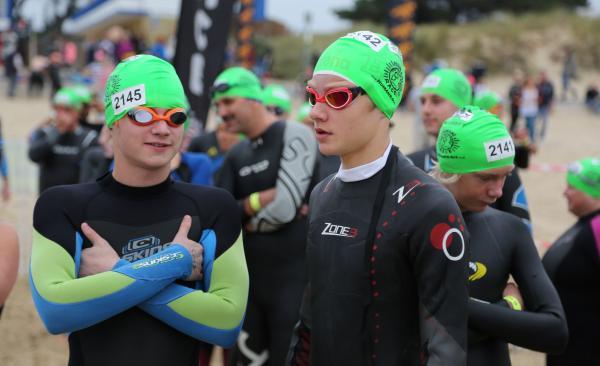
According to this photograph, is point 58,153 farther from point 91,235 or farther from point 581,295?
point 581,295

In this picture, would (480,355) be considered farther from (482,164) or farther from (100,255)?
(100,255)

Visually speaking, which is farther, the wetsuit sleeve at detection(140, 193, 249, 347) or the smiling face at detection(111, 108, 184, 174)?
the smiling face at detection(111, 108, 184, 174)

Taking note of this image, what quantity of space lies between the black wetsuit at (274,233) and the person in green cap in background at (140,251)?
76.8 inches

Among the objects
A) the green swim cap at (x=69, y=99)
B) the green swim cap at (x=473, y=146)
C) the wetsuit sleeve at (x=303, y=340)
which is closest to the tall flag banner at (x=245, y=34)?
the green swim cap at (x=69, y=99)

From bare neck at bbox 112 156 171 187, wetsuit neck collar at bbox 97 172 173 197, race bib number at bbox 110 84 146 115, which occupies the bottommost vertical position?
wetsuit neck collar at bbox 97 172 173 197

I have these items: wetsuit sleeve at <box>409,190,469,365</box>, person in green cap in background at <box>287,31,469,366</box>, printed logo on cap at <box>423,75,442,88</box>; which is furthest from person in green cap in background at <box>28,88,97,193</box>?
wetsuit sleeve at <box>409,190,469,365</box>

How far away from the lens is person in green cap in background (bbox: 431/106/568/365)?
9.86 ft

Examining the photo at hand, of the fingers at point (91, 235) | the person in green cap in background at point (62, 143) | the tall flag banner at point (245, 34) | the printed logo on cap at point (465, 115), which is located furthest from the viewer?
the tall flag banner at point (245, 34)

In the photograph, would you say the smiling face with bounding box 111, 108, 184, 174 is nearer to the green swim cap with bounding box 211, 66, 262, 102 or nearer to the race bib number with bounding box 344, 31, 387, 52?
the race bib number with bounding box 344, 31, 387, 52

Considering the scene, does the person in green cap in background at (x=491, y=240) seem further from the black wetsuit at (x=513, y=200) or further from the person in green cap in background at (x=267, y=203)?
the person in green cap in background at (x=267, y=203)

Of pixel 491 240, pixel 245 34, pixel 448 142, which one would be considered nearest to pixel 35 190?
pixel 448 142

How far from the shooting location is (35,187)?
1245 centimetres

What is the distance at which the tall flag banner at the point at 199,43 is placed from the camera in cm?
735

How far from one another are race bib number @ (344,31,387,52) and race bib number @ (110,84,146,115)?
829mm
